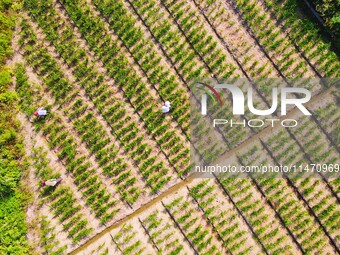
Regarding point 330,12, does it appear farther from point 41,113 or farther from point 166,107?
point 41,113

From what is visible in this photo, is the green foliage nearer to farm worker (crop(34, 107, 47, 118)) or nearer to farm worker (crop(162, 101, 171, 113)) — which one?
farm worker (crop(162, 101, 171, 113))

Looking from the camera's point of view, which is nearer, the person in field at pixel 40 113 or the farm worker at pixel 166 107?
the farm worker at pixel 166 107

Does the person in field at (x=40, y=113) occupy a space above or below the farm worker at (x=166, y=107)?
above

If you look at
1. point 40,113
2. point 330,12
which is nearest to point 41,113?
point 40,113

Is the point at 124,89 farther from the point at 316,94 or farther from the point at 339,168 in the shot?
the point at 339,168

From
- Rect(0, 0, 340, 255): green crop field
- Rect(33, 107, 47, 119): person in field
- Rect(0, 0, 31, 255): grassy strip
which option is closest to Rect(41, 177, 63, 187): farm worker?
Rect(0, 0, 340, 255): green crop field

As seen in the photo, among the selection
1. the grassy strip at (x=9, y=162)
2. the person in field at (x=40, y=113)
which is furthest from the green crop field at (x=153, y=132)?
the person in field at (x=40, y=113)

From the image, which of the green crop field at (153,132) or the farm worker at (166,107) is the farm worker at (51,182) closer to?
the green crop field at (153,132)
